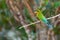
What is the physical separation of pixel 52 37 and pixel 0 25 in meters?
0.82

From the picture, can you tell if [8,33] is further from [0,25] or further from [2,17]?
[2,17]

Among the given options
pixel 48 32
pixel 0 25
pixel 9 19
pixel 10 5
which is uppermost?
pixel 0 25

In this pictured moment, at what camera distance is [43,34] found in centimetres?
121

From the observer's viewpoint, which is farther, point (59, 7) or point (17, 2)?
point (17, 2)

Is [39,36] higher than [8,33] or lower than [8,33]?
lower

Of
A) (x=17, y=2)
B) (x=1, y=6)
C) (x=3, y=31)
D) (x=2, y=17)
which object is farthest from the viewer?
(x=3, y=31)

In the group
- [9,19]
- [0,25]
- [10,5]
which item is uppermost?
[0,25]

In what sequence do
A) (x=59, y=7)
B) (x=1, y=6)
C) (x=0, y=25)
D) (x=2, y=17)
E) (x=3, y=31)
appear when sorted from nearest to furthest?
(x=59, y=7) → (x=1, y=6) → (x=2, y=17) → (x=0, y=25) → (x=3, y=31)

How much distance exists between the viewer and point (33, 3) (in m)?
1.18

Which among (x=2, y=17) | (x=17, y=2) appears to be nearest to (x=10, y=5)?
(x=17, y=2)

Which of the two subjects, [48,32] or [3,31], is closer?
[48,32]

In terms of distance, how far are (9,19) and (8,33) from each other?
43 centimetres

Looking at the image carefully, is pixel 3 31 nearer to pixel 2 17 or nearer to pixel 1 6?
pixel 2 17

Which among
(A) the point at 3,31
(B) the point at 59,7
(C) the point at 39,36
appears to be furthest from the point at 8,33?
(B) the point at 59,7
